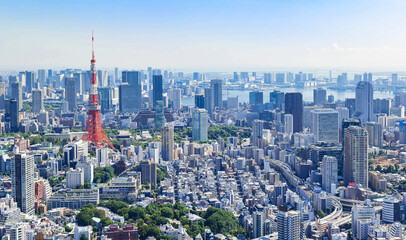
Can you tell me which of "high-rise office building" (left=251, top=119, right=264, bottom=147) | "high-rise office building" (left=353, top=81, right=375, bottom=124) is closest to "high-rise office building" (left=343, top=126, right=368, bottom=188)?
"high-rise office building" (left=251, top=119, right=264, bottom=147)

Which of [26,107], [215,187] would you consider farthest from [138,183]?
[26,107]

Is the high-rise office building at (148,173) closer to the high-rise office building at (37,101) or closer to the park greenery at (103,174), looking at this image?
the park greenery at (103,174)

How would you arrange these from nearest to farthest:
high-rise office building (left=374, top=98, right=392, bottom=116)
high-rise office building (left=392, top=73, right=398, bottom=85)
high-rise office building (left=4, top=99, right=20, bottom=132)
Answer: high-rise office building (left=4, top=99, right=20, bottom=132), high-rise office building (left=374, top=98, right=392, bottom=116), high-rise office building (left=392, top=73, right=398, bottom=85)

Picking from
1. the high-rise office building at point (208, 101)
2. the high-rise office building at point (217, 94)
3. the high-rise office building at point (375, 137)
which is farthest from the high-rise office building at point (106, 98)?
the high-rise office building at point (375, 137)

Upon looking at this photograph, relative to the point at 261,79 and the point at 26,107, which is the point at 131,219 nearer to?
the point at 26,107

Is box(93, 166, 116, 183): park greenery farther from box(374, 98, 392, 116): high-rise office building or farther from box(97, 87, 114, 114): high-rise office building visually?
box(374, 98, 392, 116): high-rise office building

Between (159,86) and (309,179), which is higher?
(159,86)
